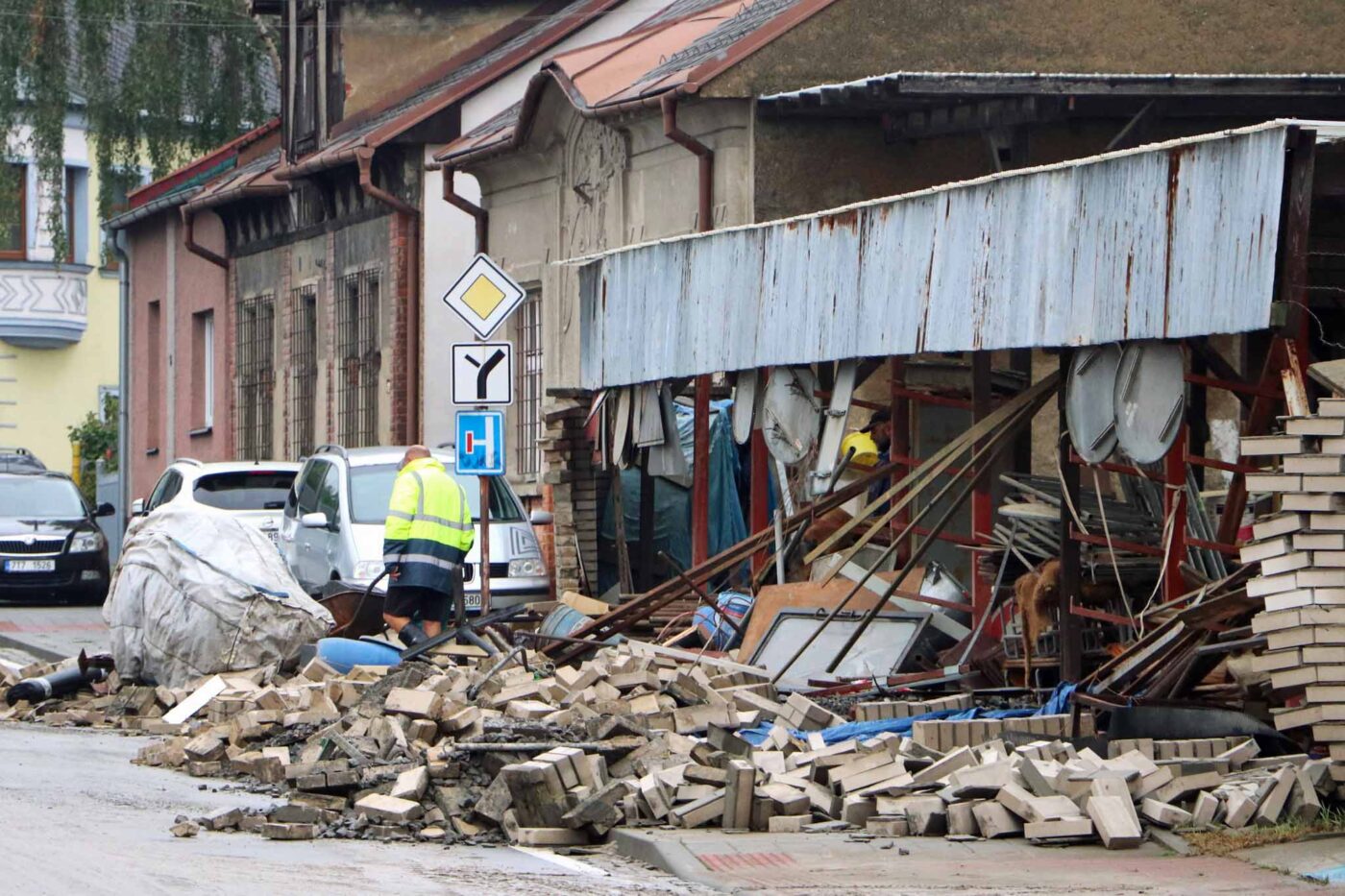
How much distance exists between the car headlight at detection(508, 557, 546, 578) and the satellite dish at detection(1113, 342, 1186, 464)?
892 cm

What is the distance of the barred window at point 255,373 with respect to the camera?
34.0 metres

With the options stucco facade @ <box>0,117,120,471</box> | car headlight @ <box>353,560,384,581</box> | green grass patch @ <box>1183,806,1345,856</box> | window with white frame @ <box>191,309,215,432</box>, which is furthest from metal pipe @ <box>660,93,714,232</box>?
stucco facade @ <box>0,117,120,471</box>

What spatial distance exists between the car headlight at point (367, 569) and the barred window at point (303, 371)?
478 inches

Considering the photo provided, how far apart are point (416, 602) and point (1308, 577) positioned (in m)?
7.90

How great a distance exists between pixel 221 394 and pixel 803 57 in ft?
58.0

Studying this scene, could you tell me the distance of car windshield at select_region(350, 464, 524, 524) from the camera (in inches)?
817

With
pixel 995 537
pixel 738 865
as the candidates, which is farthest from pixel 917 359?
pixel 738 865

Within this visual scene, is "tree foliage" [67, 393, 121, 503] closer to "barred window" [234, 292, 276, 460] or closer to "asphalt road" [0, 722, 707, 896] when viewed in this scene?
"barred window" [234, 292, 276, 460]

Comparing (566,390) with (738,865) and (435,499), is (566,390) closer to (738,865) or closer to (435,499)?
(435,499)

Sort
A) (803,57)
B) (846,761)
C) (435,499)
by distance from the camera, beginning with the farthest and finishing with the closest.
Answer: (803,57)
(435,499)
(846,761)

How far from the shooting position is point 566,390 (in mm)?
20375

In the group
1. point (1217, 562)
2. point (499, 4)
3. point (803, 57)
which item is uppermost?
point (499, 4)

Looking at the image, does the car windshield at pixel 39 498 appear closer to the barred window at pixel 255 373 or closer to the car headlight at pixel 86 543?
the car headlight at pixel 86 543

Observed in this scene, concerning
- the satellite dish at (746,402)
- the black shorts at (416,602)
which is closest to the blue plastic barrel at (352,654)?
the black shorts at (416,602)
